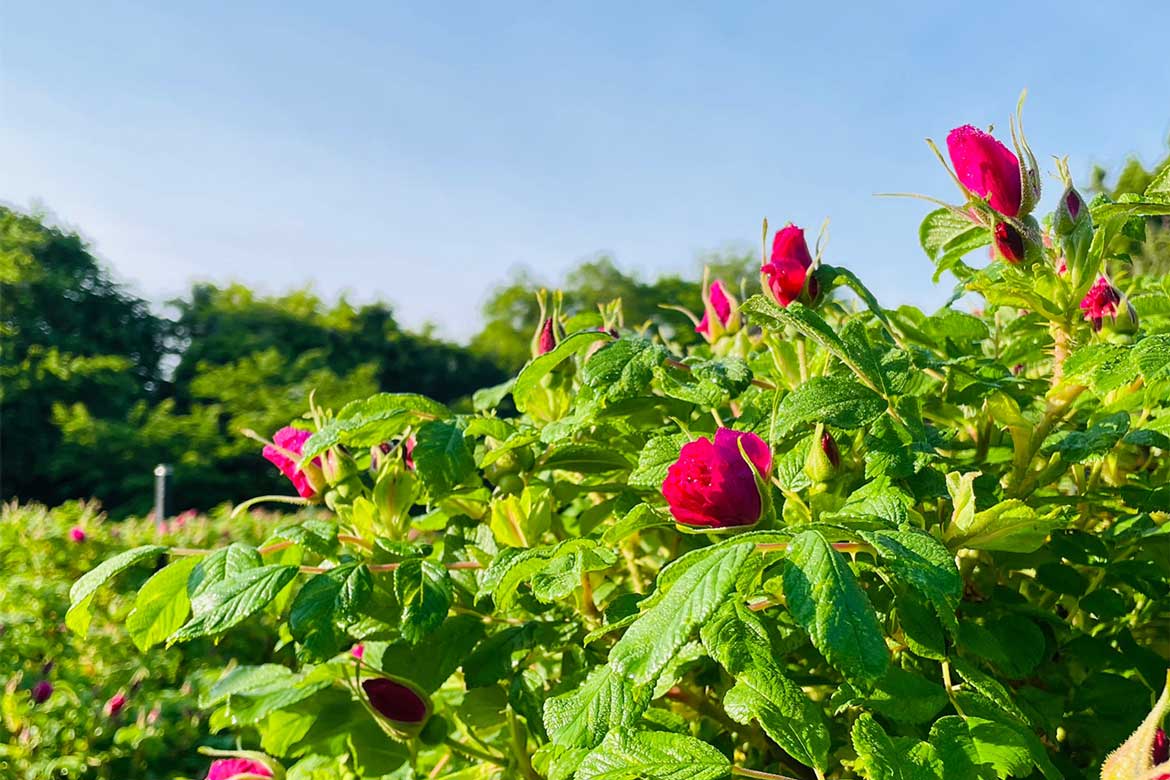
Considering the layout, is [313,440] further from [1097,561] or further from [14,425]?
[14,425]

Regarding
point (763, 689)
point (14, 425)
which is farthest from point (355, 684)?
point (14, 425)

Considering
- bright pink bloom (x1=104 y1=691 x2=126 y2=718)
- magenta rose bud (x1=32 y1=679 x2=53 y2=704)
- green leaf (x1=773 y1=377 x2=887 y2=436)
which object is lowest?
bright pink bloom (x1=104 y1=691 x2=126 y2=718)

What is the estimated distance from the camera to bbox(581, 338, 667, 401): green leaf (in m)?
0.83

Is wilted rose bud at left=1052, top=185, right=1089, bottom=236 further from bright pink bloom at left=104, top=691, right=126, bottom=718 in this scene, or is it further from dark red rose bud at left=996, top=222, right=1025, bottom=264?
bright pink bloom at left=104, top=691, right=126, bottom=718

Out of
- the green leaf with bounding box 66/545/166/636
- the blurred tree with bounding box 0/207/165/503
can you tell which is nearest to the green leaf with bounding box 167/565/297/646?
the green leaf with bounding box 66/545/166/636

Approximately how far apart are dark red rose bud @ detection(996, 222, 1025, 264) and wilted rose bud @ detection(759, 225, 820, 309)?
18 centimetres

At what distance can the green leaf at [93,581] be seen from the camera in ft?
A: 2.94

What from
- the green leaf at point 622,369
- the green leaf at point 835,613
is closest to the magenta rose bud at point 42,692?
the green leaf at point 622,369

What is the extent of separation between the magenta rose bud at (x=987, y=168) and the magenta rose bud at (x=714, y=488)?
1.12ft

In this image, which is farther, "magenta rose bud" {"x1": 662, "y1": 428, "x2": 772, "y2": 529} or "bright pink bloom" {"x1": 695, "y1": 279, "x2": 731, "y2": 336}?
"bright pink bloom" {"x1": 695, "y1": 279, "x2": 731, "y2": 336}

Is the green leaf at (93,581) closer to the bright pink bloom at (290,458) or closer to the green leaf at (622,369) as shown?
the bright pink bloom at (290,458)

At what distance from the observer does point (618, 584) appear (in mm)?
1069

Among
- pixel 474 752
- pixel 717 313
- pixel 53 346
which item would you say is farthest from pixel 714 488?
pixel 53 346

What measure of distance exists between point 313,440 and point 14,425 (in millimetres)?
19192
